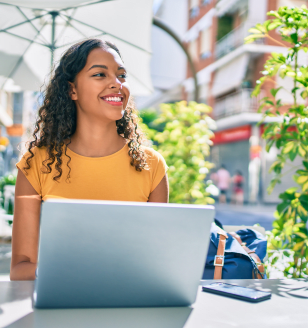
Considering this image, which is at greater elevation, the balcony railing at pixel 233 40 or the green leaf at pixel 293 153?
the balcony railing at pixel 233 40

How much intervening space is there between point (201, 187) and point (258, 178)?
12.7m

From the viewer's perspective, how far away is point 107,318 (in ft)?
2.80

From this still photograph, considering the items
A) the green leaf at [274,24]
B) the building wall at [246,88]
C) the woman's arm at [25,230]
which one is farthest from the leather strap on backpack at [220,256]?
the building wall at [246,88]

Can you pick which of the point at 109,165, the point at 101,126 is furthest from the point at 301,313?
the point at 101,126

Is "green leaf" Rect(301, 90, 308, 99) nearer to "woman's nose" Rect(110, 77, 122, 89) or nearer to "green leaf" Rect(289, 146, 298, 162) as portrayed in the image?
"green leaf" Rect(289, 146, 298, 162)

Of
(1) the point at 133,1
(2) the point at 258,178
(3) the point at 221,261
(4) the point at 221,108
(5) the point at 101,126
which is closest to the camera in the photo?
(3) the point at 221,261

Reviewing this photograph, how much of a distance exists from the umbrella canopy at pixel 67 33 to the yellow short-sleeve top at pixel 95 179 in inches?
76.4

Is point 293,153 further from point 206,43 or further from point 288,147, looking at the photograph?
point 206,43

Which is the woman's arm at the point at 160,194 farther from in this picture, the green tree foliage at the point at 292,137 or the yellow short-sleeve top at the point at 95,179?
the green tree foliage at the point at 292,137

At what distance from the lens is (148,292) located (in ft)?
2.96

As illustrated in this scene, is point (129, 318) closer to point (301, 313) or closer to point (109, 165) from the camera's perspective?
point (301, 313)

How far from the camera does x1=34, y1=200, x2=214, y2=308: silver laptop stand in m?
0.80

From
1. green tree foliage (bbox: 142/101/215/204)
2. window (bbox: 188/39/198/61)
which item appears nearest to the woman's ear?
green tree foliage (bbox: 142/101/215/204)

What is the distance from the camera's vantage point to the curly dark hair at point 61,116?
170cm
